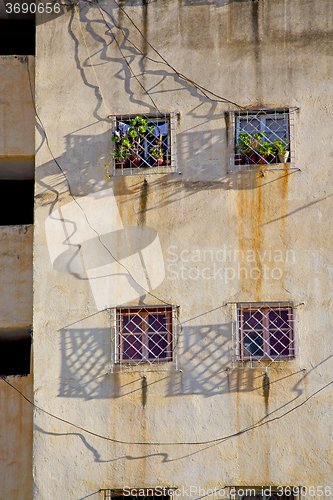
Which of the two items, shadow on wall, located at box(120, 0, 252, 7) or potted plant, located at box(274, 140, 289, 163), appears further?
shadow on wall, located at box(120, 0, 252, 7)

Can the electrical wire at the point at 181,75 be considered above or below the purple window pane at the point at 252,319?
above

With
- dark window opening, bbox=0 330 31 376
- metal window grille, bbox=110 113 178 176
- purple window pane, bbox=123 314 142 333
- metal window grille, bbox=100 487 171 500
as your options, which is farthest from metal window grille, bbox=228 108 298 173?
dark window opening, bbox=0 330 31 376

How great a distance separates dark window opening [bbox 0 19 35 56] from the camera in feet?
29.6

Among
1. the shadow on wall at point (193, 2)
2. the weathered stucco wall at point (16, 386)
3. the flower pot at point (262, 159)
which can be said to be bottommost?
the weathered stucco wall at point (16, 386)

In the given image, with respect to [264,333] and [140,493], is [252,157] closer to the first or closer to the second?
[264,333]

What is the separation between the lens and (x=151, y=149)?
718 centimetres

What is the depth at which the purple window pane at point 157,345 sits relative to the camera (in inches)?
271

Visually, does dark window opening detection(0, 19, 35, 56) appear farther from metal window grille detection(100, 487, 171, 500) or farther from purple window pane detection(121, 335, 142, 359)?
metal window grille detection(100, 487, 171, 500)

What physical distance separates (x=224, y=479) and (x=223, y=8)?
663 cm

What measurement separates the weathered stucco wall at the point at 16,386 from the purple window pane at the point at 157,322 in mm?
1825

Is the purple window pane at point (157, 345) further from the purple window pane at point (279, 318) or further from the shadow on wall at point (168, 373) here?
the purple window pane at point (279, 318)

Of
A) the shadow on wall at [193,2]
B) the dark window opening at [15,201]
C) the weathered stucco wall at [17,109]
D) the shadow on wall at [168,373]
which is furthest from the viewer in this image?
the dark window opening at [15,201]

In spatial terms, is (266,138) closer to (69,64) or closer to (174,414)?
(69,64)

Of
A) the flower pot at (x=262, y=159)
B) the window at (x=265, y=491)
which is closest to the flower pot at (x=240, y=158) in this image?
the flower pot at (x=262, y=159)
